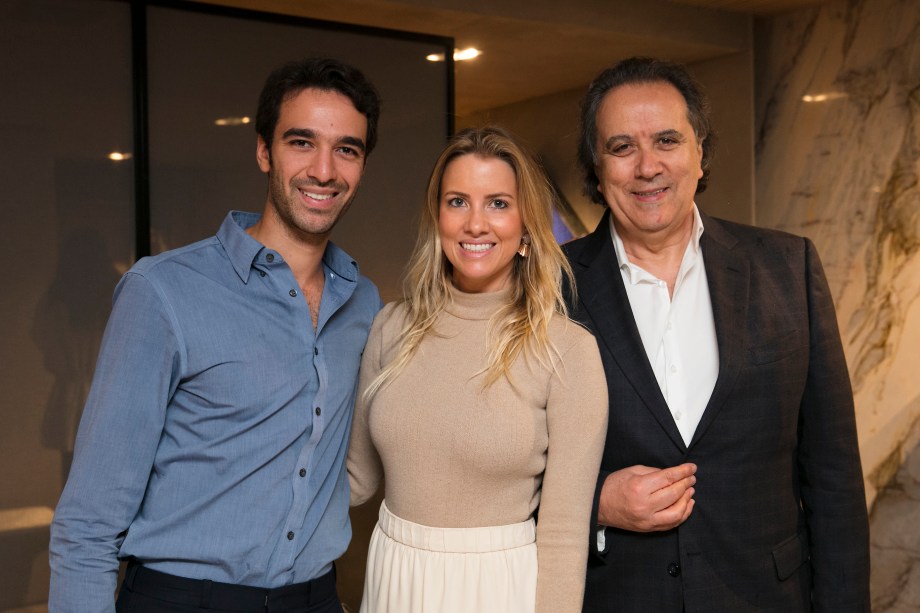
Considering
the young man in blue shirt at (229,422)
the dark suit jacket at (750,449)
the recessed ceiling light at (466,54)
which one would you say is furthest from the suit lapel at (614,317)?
the recessed ceiling light at (466,54)

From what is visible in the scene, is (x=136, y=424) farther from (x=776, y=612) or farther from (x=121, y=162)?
(x=121, y=162)

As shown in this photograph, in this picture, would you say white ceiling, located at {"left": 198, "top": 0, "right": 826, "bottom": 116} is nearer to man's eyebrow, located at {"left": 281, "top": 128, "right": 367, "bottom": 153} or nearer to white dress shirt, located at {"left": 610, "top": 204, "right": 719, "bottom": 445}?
man's eyebrow, located at {"left": 281, "top": 128, "right": 367, "bottom": 153}

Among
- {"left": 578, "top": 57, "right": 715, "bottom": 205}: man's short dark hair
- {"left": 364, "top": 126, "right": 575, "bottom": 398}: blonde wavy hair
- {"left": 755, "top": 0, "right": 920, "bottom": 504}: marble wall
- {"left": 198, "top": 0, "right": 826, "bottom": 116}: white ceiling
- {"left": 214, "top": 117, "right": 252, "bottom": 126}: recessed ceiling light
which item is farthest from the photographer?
→ {"left": 755, "top": 0, "right": 920, "bottom": 504}: marble wall

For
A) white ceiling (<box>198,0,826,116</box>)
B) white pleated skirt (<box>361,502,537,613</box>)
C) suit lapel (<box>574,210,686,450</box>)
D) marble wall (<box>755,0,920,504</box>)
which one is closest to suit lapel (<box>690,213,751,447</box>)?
suit lapel (<box>574,210,686,450</box>)

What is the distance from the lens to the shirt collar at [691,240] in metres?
2.22

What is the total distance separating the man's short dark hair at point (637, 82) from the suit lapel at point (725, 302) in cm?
21

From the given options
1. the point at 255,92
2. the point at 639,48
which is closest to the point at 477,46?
the point at 639,48

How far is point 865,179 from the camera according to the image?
4.53 m

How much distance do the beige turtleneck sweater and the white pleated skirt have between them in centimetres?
3

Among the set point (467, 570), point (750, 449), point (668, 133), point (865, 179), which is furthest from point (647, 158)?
point (865, 179)

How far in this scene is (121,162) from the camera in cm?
375

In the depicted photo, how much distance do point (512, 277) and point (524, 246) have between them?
83 mm

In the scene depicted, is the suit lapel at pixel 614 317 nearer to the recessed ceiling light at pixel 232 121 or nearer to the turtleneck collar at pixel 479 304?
the turtleneck collar at pixel 479 304

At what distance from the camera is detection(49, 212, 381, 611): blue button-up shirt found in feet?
5.81
